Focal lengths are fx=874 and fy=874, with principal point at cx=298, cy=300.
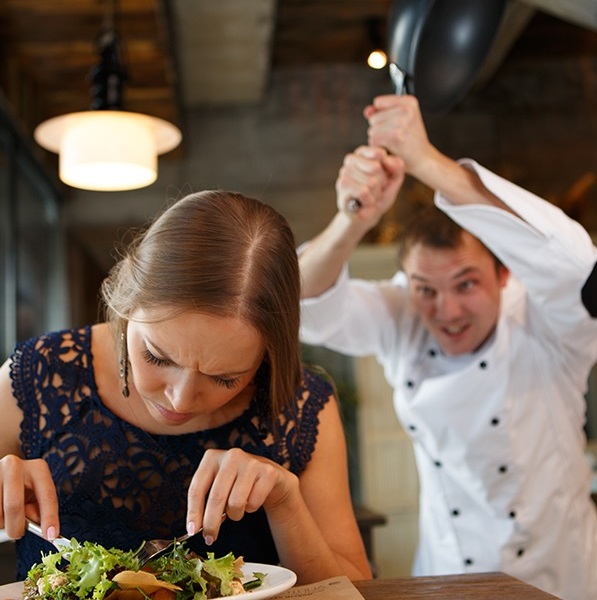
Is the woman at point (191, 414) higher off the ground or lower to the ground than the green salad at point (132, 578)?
higher

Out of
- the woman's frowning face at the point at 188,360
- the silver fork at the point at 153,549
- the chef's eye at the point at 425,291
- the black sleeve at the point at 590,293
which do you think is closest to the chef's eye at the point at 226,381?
the woman's frowning face at the point at 188,360

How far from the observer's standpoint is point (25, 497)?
48.4 inches

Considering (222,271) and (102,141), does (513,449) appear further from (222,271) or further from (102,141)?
(102,141)

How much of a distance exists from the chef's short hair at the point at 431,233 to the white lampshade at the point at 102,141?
1003mm

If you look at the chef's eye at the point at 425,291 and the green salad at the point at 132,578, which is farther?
the chef's eye at the point at 425,291

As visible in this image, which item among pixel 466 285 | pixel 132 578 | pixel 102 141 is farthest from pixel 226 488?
pixel 102 141

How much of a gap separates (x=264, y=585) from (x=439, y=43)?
115 centimetres

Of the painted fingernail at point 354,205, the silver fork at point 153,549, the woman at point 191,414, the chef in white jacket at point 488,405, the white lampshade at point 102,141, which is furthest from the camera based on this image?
the white lampshade at point 102,141

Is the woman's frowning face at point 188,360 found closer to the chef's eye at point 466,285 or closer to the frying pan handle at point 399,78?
the frying pan handle at point 399,78

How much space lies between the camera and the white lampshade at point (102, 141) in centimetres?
278

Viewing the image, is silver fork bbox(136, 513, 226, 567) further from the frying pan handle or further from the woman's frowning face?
the frying pan handle

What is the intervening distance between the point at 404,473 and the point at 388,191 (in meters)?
3.79

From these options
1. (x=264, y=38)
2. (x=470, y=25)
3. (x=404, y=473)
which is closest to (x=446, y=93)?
A: (x=470, y=25)

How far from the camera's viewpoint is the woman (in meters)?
1.25
